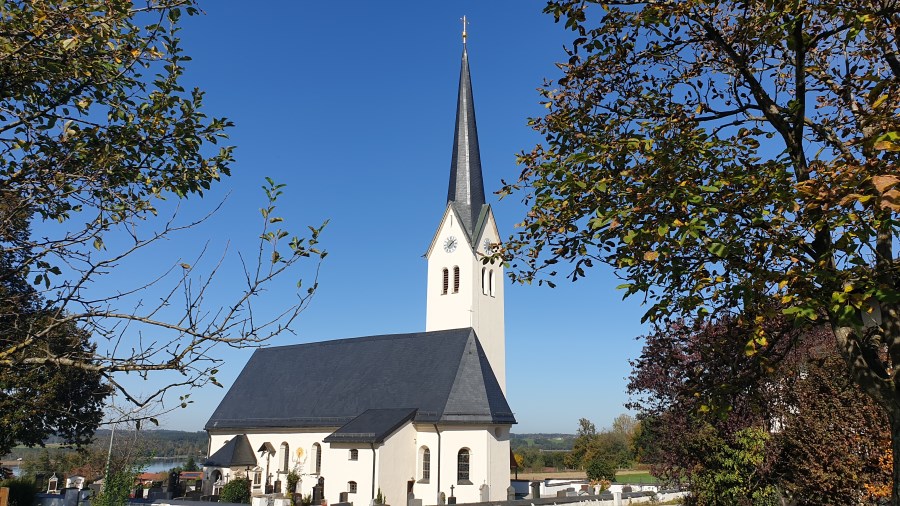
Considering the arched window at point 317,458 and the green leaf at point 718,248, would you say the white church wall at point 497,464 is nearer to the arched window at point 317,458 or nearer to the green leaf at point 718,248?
the arched window at point 317,458

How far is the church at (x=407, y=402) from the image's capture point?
32.2 meters

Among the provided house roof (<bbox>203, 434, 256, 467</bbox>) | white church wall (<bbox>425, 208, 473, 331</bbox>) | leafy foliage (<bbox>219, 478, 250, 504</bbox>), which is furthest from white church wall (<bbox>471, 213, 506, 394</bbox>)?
house roof (<bbox>203, 434, 256, 467</bbox>)

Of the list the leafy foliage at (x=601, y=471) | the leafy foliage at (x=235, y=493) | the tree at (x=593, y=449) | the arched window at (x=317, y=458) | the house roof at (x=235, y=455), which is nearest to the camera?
the leafy foliage at (x=235, y=493)

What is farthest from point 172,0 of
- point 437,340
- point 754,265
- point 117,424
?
point 437,340

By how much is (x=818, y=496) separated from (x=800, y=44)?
34.0ft

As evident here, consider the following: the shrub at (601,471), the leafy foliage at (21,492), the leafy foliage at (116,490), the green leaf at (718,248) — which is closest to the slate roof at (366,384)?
the leafy foliage at (21,492)

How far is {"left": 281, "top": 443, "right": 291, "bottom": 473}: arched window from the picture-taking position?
3988 centimetres

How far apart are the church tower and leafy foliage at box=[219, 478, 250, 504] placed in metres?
15.1

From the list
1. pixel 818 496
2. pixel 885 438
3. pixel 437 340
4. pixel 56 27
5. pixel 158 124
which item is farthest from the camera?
pixel 437 340

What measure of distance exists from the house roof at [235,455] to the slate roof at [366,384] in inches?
47.1

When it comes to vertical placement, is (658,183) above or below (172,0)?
below

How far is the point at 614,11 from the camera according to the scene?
26.0ft

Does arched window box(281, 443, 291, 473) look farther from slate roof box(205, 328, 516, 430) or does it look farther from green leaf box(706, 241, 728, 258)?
green leaf box(706, 241, 728, 258)

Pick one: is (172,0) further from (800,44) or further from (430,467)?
(430,467)
